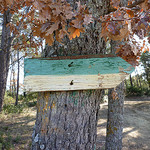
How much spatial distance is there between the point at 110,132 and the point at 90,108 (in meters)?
2.75

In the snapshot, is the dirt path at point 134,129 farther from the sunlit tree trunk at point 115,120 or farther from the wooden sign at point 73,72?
the wooden sign at point 73,72

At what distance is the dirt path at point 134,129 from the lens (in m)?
4.72

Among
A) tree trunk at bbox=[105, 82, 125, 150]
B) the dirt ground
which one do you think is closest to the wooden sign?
tree trunk at bbox=[105, 82, 125, 150]

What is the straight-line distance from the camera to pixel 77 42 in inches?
50.0

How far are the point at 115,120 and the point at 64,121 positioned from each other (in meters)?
2.80

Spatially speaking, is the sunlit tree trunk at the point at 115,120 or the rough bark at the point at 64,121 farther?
the sunlit tree trunk at the point at 115,120

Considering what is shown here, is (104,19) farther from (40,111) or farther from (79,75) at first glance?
(40,111)

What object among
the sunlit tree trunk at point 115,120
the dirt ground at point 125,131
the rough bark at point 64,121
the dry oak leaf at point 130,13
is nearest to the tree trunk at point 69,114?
the rough bark at point 64,121

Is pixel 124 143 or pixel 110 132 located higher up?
pixel 110 132

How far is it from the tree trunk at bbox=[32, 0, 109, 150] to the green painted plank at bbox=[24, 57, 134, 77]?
125 millimetres

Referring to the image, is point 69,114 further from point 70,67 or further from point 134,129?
point 134,129

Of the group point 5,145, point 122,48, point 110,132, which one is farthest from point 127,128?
point 122,48

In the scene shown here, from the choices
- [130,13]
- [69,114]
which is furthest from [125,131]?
[130,13]

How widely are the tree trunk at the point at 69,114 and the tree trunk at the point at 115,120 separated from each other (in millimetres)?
2429
